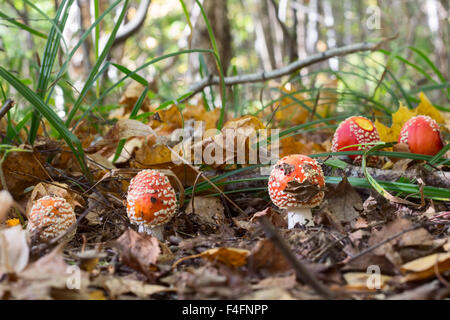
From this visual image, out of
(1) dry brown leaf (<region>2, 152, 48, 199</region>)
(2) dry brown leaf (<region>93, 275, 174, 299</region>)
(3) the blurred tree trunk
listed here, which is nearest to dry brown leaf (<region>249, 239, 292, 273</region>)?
(2) dry brown leaf (<region>93, 275, 174, 299</region>)

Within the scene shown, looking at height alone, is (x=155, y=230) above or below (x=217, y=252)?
above

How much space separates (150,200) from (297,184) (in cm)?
58

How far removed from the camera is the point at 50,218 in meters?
1.40

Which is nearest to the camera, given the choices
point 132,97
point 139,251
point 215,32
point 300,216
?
point 139,251

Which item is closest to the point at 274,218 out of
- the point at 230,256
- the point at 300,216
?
the point at 300,216

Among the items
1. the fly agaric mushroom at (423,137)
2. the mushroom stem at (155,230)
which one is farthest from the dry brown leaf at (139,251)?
the fly agaric mushroom at (423,137)

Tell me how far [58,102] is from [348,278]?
2.99m

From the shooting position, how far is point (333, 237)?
3.98ft

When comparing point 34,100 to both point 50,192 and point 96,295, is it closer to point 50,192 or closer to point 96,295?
point 50,192

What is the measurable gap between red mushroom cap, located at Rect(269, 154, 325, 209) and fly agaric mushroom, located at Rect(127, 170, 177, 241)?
428mm

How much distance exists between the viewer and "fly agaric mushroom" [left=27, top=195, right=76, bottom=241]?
139cm
